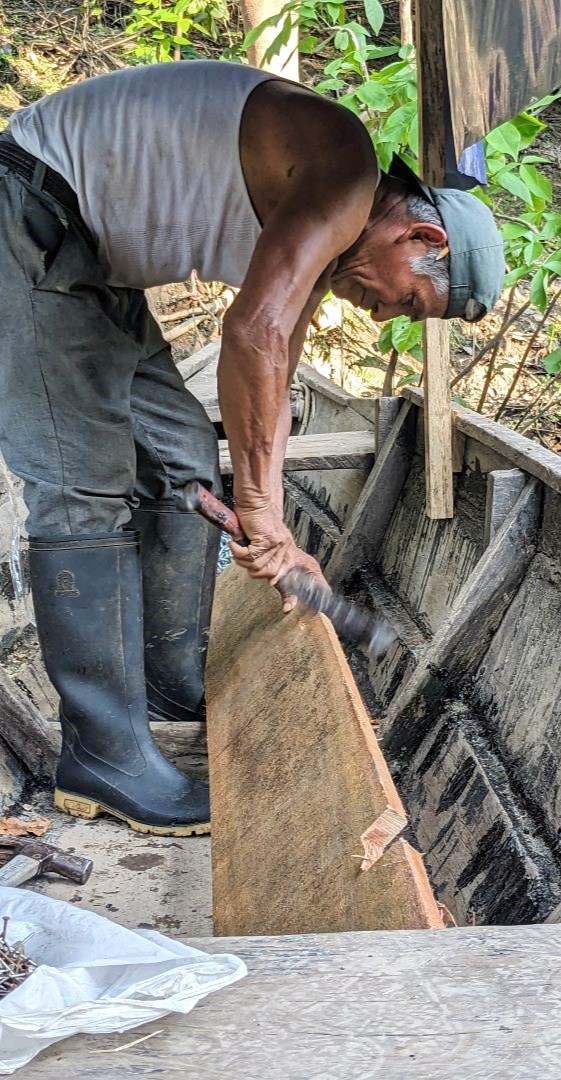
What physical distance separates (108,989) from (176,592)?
182cm

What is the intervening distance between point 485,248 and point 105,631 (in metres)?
1.26

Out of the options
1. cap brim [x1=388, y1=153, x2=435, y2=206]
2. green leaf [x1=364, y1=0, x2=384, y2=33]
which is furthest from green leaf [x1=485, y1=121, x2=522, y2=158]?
cap brim [x1=388, y1=153, x2=435, y2=206]

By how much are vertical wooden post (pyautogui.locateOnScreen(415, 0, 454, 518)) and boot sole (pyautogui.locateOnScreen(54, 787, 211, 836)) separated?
1.45 meters

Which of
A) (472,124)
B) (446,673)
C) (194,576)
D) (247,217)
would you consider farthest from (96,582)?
(472,124)

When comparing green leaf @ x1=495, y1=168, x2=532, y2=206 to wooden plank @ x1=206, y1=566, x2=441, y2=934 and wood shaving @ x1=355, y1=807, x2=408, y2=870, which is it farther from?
wood shaving @ x1=355, y1=807, x2=408, y2=870

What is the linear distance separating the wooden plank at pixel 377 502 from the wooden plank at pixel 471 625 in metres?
1.07

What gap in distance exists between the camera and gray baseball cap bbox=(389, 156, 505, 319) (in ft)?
7.25

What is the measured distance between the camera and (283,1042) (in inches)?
35.8

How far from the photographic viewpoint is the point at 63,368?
223cm

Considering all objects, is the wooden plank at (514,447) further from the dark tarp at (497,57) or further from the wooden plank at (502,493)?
the dark tarp at (497,57)

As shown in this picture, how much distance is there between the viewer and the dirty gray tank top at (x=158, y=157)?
6.69 ft

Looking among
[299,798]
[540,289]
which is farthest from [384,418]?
[299,798]

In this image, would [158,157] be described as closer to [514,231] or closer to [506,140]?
[506,140]

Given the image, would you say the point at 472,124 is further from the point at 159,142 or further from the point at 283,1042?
the point at 283,1042
